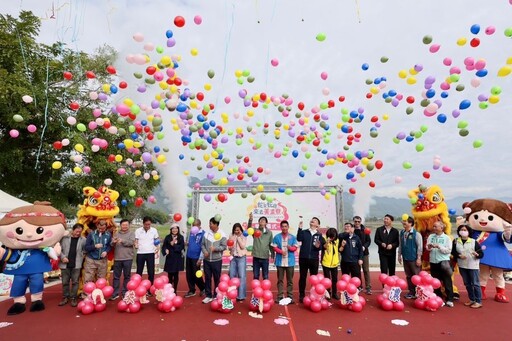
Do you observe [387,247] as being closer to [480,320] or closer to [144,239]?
[480,320]

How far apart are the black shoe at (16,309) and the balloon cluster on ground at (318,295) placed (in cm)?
431

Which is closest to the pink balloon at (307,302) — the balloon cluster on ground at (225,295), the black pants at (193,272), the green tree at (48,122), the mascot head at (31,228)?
the balloon cluster on ground at (225,295)

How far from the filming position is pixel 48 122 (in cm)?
894

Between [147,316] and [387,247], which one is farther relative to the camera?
[387,247]

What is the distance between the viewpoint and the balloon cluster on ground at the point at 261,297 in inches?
184

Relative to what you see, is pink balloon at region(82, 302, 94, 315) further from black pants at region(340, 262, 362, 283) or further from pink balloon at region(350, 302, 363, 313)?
black pants at region(340, 262, 362, 283)

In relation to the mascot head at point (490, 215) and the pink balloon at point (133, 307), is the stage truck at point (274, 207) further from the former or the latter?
the pink balloon at point (133, 307)

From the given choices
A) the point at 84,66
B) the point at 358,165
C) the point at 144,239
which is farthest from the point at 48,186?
the point at 358,165

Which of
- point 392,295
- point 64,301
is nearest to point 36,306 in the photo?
point 64,301

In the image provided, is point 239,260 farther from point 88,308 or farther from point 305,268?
point 88,308

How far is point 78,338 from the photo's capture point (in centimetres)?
384

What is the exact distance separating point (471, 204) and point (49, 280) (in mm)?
9056

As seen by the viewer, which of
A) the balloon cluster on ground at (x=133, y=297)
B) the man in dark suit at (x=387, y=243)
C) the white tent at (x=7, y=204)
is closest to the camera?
the balloon cluster on ground at (x=133, y=297)

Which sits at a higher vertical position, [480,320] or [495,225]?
[495,225]
